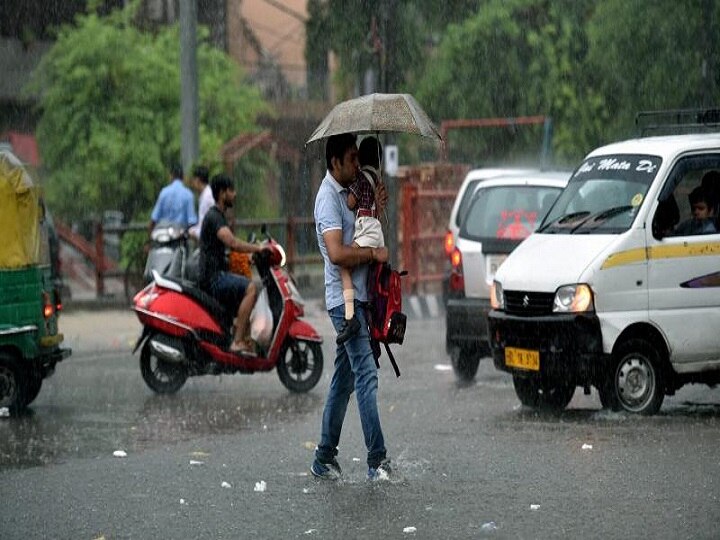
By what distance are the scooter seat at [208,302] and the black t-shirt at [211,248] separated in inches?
4.5

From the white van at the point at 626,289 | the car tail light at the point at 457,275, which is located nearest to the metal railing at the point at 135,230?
the car tail light at the point at 457,275

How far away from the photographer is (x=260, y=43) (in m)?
39.6

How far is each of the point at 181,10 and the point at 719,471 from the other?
13.7 meters

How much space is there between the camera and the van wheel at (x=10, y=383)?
12.8 metres

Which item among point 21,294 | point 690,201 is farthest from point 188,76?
point 690,201

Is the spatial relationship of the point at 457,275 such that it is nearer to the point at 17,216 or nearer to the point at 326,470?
the point at 17,216

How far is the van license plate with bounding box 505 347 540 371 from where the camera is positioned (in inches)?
466

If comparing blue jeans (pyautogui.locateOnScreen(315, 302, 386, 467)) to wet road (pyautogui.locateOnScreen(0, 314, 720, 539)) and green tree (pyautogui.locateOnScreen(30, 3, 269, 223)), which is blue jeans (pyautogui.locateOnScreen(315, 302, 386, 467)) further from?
green tree (pyautogui.locateOnScreen(30, 3, 269, 223))

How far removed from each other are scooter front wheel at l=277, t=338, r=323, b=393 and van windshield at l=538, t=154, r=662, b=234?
8.42ft

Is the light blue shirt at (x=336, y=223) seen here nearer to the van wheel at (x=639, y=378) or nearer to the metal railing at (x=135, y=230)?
the van wheel at (x=639, y=378)

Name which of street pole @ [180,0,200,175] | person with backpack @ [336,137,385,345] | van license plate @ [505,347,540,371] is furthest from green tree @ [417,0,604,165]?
person with backpack @ [336,137,385,345]

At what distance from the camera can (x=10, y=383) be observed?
503 inches

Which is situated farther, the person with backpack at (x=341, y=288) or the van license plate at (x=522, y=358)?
the van license plate at (x=522, y=358)

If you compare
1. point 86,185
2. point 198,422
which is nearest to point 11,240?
point 198,422
